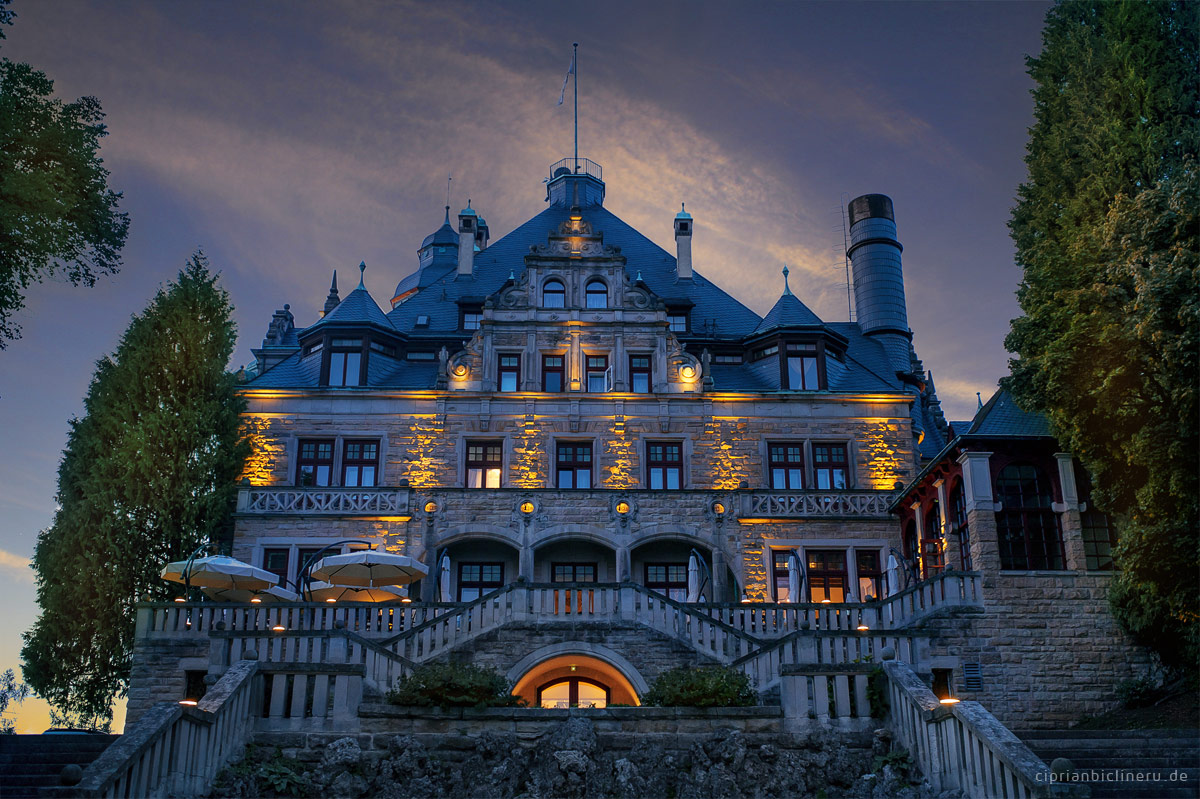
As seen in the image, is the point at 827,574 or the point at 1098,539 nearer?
the point at 1098,539

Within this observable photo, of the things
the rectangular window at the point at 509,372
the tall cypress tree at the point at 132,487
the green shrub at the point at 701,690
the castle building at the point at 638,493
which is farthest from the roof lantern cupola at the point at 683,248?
the green shrub at the point at 701,690

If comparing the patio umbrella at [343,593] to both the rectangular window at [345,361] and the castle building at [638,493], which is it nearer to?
the castle building at [638,493]

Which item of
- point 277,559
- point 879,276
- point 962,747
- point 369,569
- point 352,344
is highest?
point 879,276

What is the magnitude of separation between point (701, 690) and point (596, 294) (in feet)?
60.7

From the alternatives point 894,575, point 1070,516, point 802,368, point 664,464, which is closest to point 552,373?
point 664,464

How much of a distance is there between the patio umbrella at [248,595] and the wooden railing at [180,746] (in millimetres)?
8551

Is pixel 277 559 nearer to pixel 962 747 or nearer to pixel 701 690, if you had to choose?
pixel 701 690

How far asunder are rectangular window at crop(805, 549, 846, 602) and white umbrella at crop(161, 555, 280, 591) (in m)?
13.8

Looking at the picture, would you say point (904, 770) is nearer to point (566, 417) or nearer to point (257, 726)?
point (257, 726)

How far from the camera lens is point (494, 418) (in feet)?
98.6

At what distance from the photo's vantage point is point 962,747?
13.0m

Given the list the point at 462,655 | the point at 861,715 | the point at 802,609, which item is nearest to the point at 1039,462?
the point at 802,609

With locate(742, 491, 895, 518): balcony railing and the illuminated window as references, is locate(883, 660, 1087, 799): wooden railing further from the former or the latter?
the illuminated window

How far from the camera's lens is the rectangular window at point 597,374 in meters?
30.9
